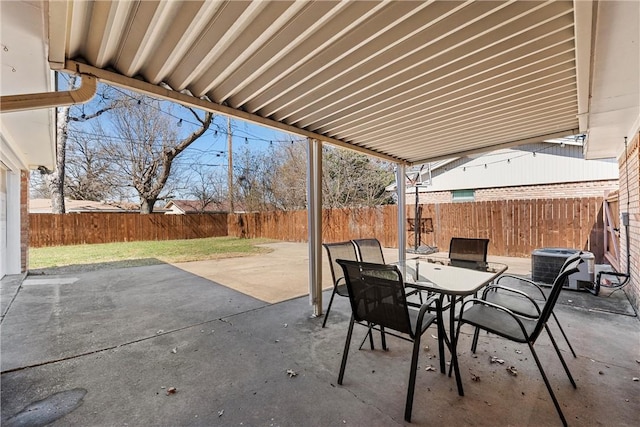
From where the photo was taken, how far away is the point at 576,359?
2.35m

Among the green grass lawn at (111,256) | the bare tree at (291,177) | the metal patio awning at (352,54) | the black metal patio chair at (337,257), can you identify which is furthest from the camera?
the bare tree at (291,177)

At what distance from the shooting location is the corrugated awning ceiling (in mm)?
1553

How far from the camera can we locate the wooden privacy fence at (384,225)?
6820 mm

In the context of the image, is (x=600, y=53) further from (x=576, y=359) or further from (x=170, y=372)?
(x=170, y=372)

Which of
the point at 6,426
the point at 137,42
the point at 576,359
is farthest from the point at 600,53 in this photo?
the point at 6,426

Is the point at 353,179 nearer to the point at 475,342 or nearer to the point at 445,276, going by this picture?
the point at 445,276

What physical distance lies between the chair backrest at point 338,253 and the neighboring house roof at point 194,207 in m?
17.0

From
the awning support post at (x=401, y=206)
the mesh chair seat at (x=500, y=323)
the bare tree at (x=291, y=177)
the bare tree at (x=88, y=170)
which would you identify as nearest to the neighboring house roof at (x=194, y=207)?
the bare tree at (x=88, y=170)

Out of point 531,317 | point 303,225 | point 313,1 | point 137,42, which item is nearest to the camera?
point 313,1

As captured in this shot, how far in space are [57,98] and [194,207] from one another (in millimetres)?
22077

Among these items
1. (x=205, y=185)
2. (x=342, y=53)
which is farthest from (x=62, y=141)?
(x=342, y=53)

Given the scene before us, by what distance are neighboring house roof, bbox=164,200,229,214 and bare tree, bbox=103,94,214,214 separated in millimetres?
4650

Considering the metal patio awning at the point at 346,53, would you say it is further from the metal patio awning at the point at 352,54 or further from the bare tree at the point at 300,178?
the bare tree at the point at 300,178

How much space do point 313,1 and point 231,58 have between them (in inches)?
29.0
